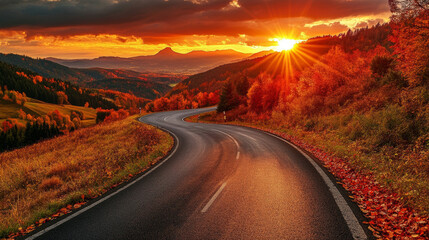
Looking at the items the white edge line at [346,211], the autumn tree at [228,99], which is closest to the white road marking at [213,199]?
the white edge line at [346,211]

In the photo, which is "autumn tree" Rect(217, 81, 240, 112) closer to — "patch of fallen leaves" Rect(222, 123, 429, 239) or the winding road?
→ the winding road

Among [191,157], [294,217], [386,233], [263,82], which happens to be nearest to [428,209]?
[386,233]

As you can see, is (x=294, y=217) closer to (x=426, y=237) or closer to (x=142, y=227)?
(x=426, y=237)

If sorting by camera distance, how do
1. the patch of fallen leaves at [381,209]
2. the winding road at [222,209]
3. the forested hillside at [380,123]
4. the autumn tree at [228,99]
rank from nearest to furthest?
1. the patch of fallen leaves at [381,209]
2. the winding road at [222,209]
3. the forested hillside at [380,123]
4. the autumn tree at [228,99]

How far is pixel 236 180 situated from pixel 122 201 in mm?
3941

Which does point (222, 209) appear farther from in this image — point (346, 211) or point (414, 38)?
point (414, 38)

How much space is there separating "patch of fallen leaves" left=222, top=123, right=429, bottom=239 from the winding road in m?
0.41

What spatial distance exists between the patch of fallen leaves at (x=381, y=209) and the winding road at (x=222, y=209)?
0.41 metres

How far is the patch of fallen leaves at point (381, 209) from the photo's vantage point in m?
4.59

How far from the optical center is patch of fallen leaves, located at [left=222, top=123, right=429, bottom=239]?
15.1 feet

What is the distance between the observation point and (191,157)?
12828mm

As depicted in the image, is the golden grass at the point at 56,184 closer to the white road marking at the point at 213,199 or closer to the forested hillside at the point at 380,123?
the white road marking at the point at 213,199

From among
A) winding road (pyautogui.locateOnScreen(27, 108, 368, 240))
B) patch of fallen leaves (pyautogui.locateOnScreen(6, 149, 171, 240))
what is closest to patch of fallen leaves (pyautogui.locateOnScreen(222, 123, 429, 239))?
winding road (pyautogui.locateOnScreen(27, 108, 368, 240))

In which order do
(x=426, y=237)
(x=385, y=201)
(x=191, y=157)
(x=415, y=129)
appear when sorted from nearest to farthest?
(x=426, y=237) → (x=385, y=201) → (x=415, y=129) → (x=191, y=157)
